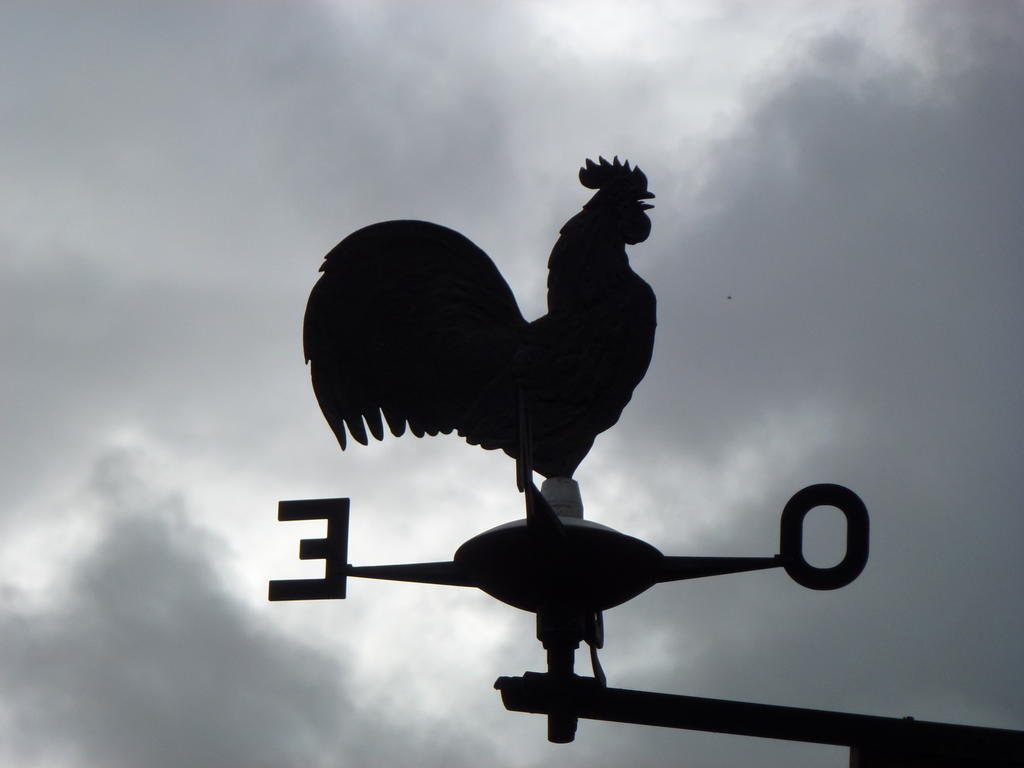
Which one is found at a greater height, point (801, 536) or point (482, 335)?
point (482, 335)

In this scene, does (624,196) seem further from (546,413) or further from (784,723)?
(784,723)

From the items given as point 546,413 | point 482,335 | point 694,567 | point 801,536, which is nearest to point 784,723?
point 694,567

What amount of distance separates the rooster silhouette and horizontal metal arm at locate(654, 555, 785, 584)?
91cm

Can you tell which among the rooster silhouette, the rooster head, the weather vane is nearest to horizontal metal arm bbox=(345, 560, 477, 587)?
the weather vane

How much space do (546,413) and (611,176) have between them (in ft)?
4.15

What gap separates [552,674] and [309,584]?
130cm

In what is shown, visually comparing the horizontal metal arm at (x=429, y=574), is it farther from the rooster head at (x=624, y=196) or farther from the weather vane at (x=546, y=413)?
the rooster head at (x=624, y=196)

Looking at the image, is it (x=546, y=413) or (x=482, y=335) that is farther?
(x=482, y=335)

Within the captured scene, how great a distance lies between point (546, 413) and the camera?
13.2 ft

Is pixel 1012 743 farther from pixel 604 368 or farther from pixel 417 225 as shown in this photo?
pixel 417 225

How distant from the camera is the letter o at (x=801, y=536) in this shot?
3.17 meters

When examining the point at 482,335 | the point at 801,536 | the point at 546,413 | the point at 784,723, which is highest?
the point at 482,335

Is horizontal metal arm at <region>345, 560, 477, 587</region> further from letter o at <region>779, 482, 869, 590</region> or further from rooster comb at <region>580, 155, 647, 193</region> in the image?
rooster comb at <region>580, 155, 647, 193</region>

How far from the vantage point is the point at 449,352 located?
15.6 feet
